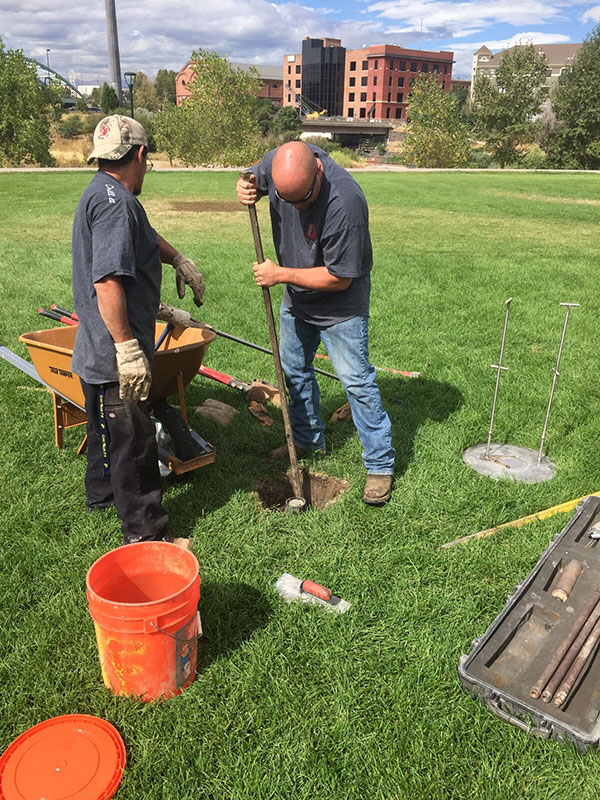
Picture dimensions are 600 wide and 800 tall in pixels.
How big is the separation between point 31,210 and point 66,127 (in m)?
39.5

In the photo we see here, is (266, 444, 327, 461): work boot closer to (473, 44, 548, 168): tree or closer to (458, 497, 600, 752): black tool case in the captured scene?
(458, 497, 600, 752): black tool case

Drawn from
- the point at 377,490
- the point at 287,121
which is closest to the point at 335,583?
the point at 377,490

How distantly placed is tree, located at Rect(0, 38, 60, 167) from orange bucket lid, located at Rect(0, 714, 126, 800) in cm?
3574

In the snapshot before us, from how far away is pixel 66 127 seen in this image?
49562 mm

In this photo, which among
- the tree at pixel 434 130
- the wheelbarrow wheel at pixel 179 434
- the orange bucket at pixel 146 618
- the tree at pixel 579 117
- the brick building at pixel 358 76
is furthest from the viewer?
the brick building at pixel 358 76

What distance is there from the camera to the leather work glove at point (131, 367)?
292 cm

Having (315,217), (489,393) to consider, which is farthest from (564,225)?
(315,217)

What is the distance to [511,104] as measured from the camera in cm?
4519

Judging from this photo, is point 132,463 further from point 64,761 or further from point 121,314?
point 64,761

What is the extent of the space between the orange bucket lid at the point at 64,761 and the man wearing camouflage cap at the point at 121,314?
3.51 ft

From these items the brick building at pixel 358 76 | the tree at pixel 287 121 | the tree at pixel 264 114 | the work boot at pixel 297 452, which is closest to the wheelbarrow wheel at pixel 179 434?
the work boot at pixel 297 452

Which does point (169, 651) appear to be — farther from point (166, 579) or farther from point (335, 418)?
point (335, 418)

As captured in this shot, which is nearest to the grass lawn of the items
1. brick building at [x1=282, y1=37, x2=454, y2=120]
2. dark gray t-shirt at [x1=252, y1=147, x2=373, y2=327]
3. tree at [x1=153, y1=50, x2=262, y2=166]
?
dark gray t-shirt at [x1=252, y1=147, x2=373, y2=327]

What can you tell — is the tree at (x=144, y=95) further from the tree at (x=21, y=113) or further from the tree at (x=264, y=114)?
the tree at (x=21, y=113)
